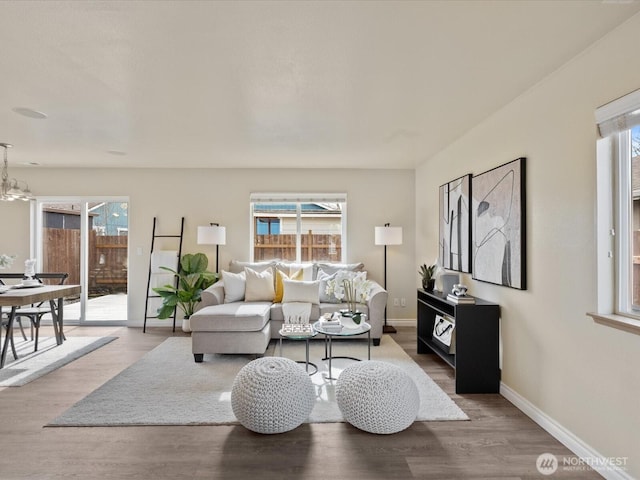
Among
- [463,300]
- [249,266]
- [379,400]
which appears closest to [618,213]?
[463,300]

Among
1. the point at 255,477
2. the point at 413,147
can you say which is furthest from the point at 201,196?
the point at 255,477

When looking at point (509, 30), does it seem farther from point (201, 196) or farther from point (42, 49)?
point (201, 196)

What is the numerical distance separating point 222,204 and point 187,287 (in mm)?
1363

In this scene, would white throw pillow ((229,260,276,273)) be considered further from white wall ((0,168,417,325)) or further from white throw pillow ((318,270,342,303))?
white throw pillow ((318,270,342,303))

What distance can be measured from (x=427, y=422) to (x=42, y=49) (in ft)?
11.2

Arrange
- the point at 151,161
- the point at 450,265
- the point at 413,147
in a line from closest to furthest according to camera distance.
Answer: the point at 450,265
the point at 413,147
the point at 151,161

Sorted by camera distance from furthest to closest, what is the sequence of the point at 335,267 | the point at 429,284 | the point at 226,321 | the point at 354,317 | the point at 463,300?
the point at 335,267 < the point at 429,284 < the point at 226,321 < the point at 354,317 < the point at 463,300

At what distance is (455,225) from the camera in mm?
3863

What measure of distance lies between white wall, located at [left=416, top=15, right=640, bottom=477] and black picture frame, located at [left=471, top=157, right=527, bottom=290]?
64 millimetres

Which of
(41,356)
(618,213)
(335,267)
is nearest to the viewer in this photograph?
(618,213)

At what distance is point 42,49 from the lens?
6.91 ft

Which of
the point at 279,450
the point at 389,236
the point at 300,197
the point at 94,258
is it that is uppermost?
the point at 300,197

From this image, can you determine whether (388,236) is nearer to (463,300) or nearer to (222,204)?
(463,300)

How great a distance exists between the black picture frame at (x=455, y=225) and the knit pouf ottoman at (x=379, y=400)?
1637 millimetres
